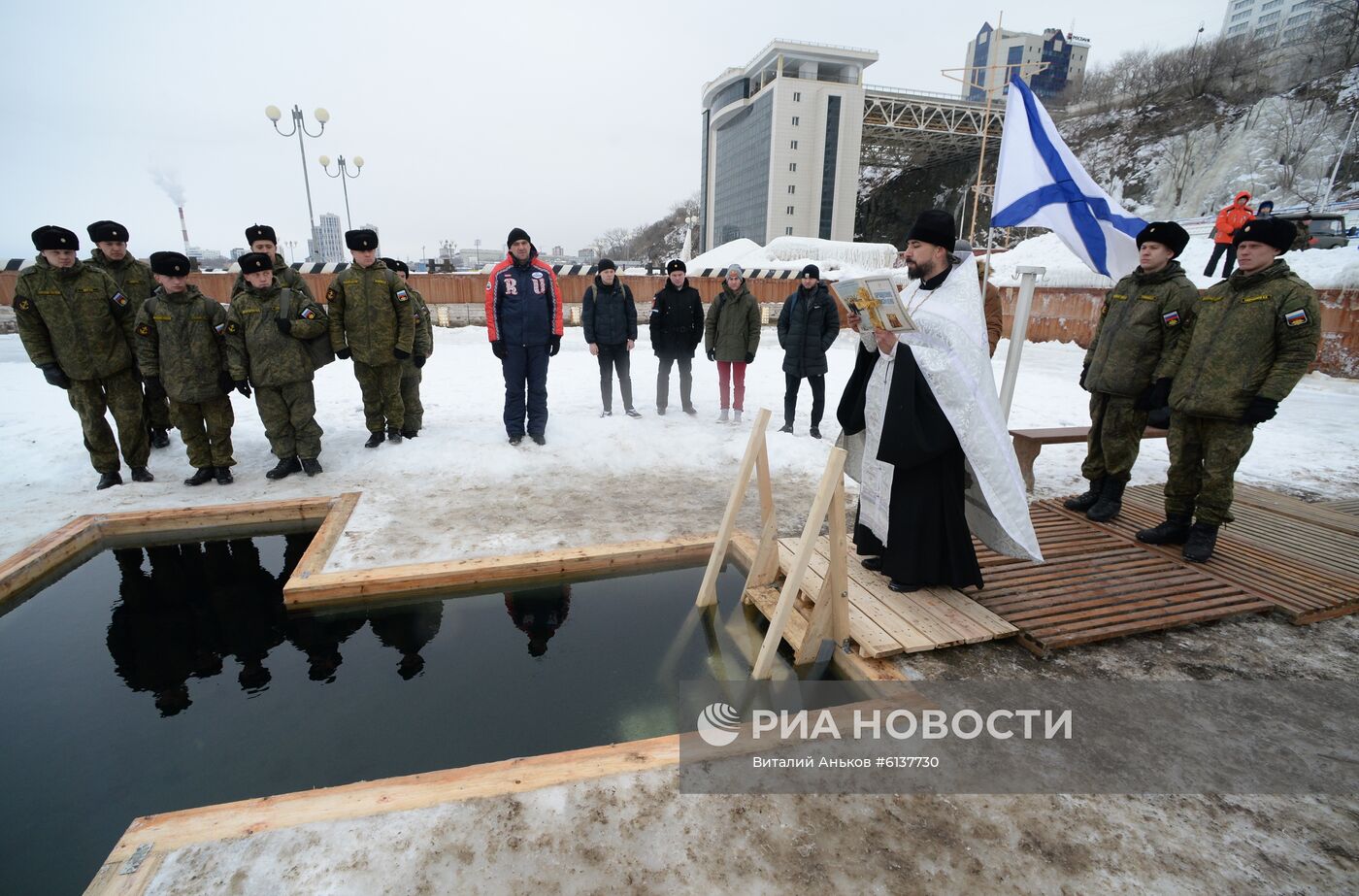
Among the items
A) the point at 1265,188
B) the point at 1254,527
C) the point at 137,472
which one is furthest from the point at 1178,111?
the point at 137,472

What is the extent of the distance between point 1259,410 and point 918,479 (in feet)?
7.35

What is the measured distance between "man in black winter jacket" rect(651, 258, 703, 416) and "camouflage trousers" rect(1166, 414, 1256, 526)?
16.3 ft

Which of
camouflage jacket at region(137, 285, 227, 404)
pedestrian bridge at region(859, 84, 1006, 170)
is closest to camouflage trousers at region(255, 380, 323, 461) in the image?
camouflage jacket at region(137, 285, 227, 404)

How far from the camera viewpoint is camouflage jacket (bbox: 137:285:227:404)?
5020 mm

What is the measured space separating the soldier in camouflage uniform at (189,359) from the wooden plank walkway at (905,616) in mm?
4860

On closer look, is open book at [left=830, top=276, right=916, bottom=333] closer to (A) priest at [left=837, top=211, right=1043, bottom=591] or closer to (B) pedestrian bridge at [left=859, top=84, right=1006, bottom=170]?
(A) priest at [left=837, top=211, right=1043, bottom=591]

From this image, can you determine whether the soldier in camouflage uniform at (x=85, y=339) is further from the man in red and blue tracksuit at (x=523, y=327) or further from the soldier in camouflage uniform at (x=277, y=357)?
the man in red and blue tracksuit at (x=523, y=327)

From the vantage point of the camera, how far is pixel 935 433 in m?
3.17

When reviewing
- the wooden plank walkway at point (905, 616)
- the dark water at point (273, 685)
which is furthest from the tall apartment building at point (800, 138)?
the dark water at point (273, 685)

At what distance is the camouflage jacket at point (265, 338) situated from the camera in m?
5.20

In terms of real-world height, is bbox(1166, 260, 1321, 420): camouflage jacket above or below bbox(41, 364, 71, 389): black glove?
above

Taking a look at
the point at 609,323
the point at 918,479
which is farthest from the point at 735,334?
the point at 918,479

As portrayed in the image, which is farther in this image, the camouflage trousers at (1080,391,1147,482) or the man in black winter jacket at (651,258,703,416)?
the man in black winter jacket at (651,258,703,416)

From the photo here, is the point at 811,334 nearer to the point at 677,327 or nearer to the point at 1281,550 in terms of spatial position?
the point at 677,327
